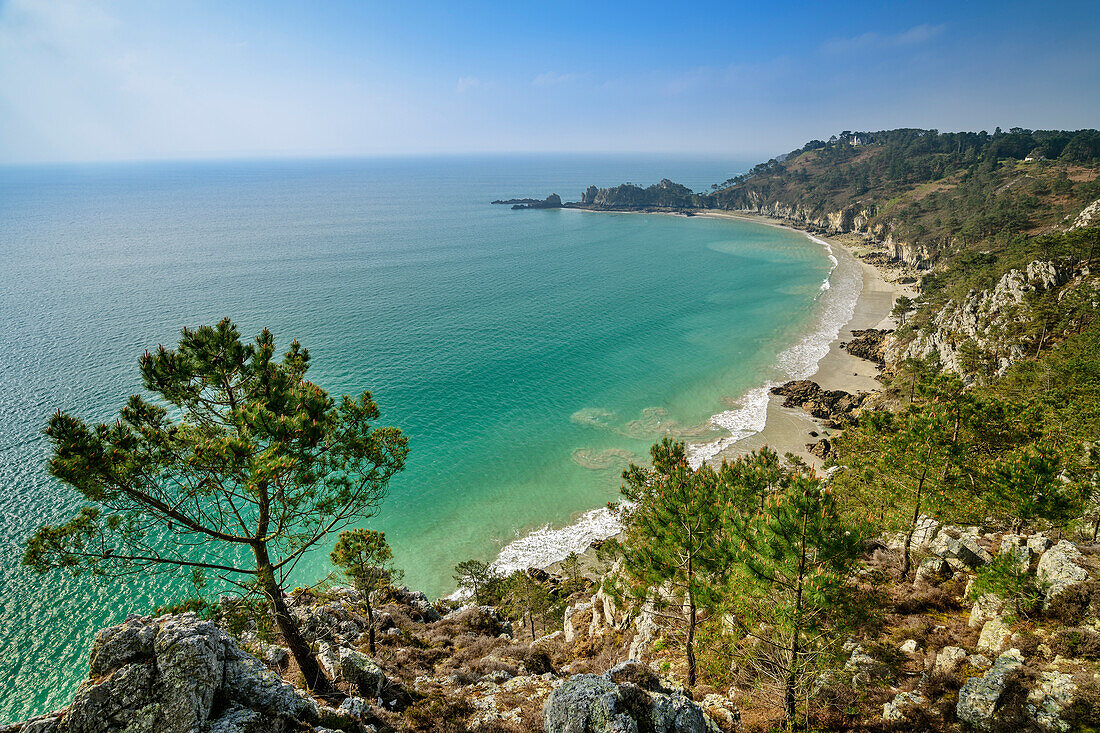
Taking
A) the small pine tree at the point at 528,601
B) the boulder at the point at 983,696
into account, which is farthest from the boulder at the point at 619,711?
the small pine tree at the point at 528,601

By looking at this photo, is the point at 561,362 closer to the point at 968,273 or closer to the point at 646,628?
the point at 646,628

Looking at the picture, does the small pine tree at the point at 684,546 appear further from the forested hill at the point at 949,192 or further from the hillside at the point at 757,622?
the forested hill at the point at 949,192

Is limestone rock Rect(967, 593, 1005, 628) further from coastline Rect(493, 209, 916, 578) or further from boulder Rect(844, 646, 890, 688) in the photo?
coastline Rect(493, 209, 916, 578)

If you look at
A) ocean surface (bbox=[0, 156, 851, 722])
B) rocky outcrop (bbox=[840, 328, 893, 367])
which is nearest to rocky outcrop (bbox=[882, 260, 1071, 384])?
rocky outcrop (bbox=[840, 328, 893, 367])

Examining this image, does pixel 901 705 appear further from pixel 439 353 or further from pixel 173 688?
pixel 439 353

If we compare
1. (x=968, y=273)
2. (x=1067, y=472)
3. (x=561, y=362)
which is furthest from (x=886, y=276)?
(x=1067, y=472)

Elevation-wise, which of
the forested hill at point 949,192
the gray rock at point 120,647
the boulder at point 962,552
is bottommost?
the boulder at point 962,552
